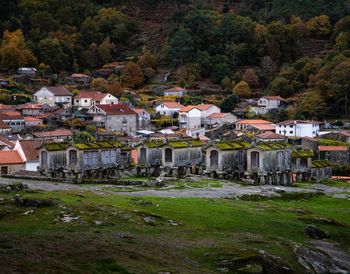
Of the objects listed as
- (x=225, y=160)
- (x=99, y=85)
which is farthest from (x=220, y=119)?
(x=225, y=160)

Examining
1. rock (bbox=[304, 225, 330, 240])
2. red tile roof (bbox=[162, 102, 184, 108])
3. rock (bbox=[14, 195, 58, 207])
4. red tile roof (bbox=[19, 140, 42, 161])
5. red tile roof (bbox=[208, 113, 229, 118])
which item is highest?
red tile roof (bbox=[162, 102, 184, 108])

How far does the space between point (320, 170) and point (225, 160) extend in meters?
18.3

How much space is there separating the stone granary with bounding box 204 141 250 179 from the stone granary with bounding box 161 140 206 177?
5.66ft

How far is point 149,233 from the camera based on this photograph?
25109mm

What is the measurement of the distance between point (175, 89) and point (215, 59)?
17316 mm

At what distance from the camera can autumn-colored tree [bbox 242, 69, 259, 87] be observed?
127 meters

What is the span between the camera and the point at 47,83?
4815 inches

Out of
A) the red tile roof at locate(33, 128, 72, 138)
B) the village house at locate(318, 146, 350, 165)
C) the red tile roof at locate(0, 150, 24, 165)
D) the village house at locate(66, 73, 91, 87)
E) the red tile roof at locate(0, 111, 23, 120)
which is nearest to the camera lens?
the red tile roof at locate(0, 150, 24, 165)

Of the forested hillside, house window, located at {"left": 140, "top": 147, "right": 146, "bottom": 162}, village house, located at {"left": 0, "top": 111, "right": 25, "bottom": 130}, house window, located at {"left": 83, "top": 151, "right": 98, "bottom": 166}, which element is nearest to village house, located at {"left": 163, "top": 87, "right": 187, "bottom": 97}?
the forested hillside

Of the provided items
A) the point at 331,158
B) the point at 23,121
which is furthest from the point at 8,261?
the point at 23,121

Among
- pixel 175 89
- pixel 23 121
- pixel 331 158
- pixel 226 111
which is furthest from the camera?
pixel 175 89

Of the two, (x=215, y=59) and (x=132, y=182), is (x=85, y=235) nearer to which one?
(x=132, y=182)

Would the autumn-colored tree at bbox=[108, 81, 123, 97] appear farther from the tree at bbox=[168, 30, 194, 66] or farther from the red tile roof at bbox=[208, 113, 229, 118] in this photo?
the red tile roof at bbox=[208, 113, 229, 118]

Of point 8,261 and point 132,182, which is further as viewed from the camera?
point 132,182
